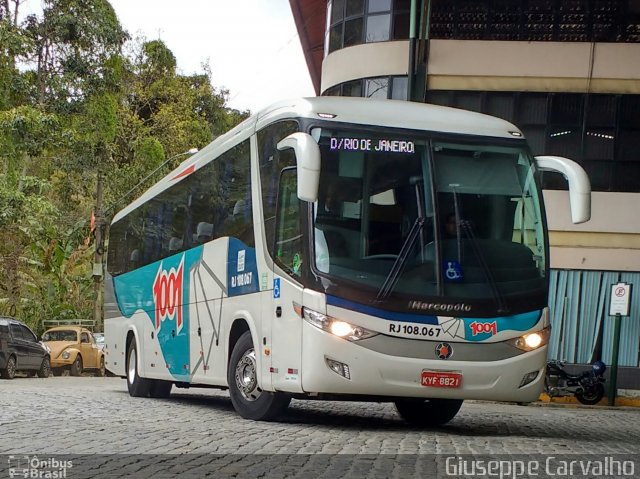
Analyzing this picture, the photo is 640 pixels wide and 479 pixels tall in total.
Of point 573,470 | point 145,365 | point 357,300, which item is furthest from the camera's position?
point 145,365

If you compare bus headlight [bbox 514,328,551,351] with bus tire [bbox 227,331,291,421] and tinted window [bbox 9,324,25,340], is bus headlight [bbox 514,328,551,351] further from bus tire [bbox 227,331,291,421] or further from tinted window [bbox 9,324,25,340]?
tinted window [bbox 9,324,25,340]

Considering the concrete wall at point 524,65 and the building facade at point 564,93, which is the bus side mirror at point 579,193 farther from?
the concrete wall at point 524,65

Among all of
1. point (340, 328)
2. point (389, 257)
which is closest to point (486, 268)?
point (389, 257)

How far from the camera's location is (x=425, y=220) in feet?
36.3

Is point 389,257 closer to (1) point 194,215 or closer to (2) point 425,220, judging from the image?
(2) point 425,220

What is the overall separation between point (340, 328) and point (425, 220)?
4.56 feet

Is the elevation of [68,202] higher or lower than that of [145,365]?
higher

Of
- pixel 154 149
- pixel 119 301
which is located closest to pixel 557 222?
pixel 119 301

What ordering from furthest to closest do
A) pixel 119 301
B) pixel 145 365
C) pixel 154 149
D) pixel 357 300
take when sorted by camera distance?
pixel 154 149
pixel 119 301
pixel 145 365
pixel 357 300

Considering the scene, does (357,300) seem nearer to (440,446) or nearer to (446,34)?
(440,446)

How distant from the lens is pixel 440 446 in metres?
9.68

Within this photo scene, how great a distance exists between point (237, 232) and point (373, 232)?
8.18ft

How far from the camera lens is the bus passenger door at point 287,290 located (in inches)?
432

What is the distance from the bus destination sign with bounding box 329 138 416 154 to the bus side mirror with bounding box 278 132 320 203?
2.21 ft
